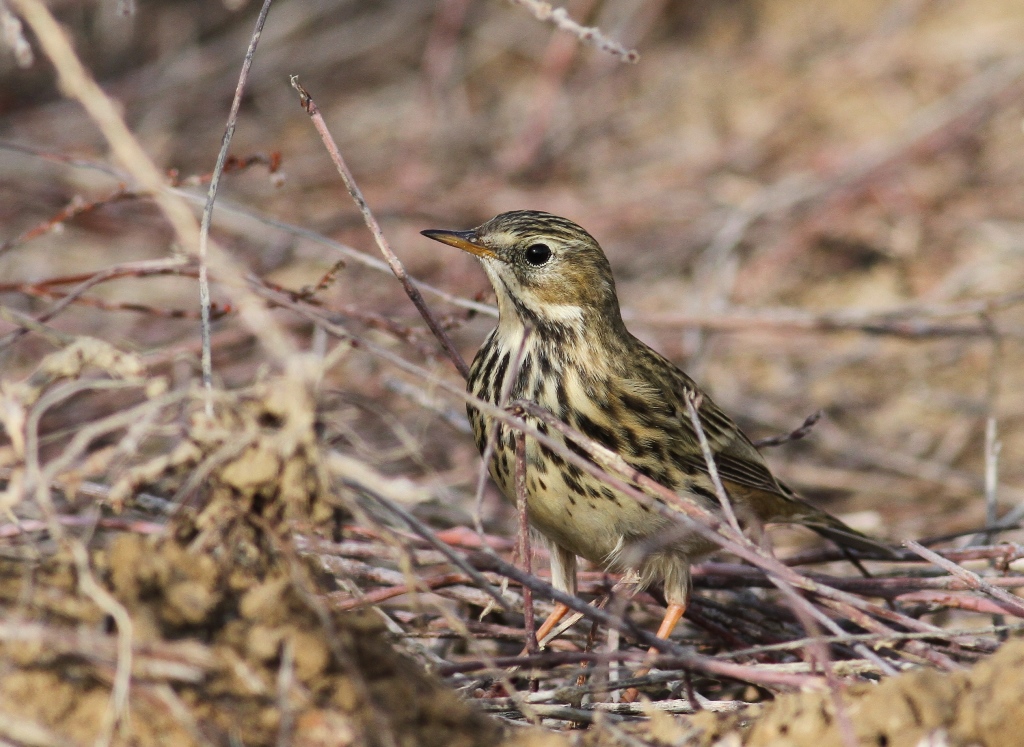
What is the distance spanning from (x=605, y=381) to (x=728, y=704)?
1219 millimetres

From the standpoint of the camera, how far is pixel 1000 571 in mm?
4172

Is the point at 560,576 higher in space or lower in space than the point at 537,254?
lower

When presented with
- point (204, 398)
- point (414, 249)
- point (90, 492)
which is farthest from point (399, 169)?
point (204, 398)

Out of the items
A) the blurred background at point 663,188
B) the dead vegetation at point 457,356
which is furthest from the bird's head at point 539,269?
the blurred background at point 663,188

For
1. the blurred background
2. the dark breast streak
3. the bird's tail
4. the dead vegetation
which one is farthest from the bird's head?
the blurred background

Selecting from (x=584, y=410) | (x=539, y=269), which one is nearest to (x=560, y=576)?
(x=584, y=410)

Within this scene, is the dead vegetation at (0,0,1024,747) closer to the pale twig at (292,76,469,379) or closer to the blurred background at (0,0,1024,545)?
the blurred background at (0,0,1024,545)

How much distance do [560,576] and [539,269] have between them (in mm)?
1088

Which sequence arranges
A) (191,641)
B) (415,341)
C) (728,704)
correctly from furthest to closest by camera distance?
(415,341) → (728,704) → (191,641)

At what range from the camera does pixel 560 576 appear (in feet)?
13.9

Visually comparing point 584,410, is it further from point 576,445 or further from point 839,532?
point 839,532

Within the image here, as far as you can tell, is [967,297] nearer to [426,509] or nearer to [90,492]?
[426,509]

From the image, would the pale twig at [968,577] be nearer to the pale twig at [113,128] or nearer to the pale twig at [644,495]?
the pale twig at [644,495]

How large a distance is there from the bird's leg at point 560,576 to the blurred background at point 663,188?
3.54ft
